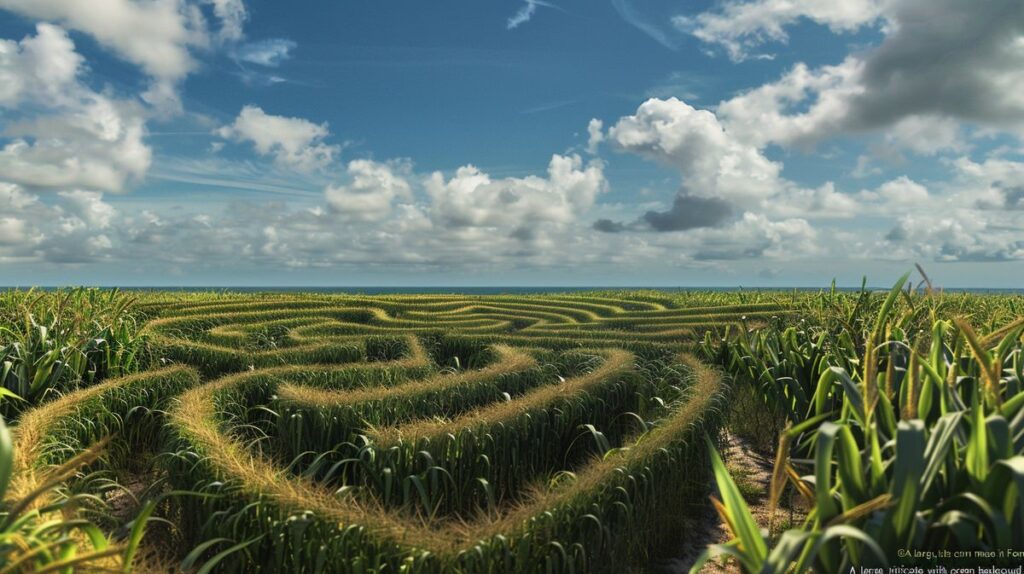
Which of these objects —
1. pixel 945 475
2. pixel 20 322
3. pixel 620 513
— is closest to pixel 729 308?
pixel 620 513

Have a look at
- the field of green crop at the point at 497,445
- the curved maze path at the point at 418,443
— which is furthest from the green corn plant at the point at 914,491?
the curved maze path at the point at 418,443

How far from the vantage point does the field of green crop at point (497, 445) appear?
356 centimetres

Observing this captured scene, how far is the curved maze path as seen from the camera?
520 centimetres

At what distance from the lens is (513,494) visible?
27.1ft

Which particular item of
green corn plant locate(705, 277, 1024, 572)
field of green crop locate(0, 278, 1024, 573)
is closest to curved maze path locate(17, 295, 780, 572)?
field of green crop locate(0, 278, 1024, 573)

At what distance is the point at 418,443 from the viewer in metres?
7.35

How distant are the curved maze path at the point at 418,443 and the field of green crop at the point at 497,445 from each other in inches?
1.5

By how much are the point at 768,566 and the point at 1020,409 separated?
257 centimetres

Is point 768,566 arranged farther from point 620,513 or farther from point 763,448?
point 763,448

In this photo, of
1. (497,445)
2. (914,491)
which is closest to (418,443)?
(497,445)

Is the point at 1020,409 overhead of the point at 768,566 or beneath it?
overhead

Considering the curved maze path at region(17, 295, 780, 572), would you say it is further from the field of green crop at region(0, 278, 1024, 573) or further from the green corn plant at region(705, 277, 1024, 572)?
the green corn plant at region(705, 277, 1024, 572)

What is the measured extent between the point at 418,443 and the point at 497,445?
1156 millimetres

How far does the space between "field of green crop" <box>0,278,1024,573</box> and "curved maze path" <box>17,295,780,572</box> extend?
4cm
